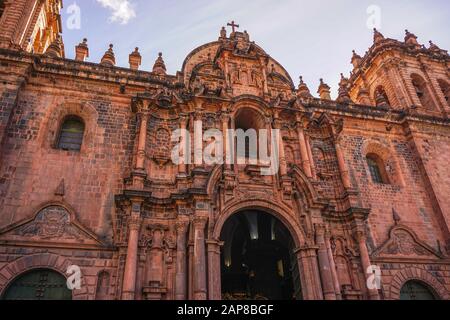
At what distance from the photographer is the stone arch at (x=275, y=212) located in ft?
38.4

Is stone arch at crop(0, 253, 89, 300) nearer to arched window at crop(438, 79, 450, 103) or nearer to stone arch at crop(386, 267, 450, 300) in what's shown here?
stone arch at crop(386, 267, 450, 300)

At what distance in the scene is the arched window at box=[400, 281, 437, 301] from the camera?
12617 millimetres

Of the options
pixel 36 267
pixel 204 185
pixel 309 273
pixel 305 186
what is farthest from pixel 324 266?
pixel 36 267

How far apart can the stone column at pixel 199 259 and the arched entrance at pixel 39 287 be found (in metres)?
3.60

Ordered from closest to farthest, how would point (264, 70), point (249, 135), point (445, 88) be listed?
point (249, 135) → point (264, 70) → point (445, 88)

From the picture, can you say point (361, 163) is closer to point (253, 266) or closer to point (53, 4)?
point (253, 266)

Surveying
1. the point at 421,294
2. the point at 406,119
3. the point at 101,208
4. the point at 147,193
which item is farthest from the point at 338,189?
the point at 101,208

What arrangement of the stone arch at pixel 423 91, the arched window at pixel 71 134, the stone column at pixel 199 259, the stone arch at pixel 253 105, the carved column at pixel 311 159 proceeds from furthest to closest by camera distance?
the stone arch at pixel 423 91, the stone arch at pixel 253 105, the carved column at pixel 311 159, the arched window at pixel 71 134, the stone column at pixel 199 259

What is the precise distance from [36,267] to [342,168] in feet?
36.9

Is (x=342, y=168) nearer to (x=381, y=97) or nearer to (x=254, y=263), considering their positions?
(x=254, y=263)

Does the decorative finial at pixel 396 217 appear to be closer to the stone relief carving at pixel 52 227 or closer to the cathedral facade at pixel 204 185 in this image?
the cathedral facade at pixel 204 185

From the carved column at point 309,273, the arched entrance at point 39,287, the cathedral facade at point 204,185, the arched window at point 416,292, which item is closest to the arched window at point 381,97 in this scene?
the cathedral facade at point 204,185

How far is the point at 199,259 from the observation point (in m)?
10.3
